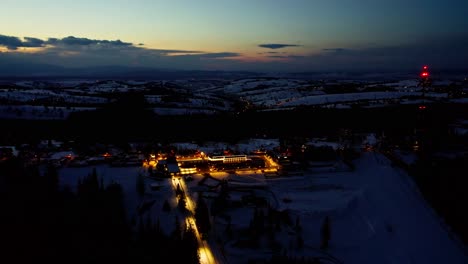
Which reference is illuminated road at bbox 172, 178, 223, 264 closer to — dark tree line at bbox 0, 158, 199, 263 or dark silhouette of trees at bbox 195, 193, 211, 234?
dark silhouette of trees at bbox 195, 193, 211, 234

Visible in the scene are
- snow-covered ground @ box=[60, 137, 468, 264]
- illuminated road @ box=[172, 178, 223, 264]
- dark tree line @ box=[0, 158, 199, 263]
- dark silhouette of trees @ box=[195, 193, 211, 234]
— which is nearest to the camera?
dark tree line @ box=[0, 158, 199, 263]

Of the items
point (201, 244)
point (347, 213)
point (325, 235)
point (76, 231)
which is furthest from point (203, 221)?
point (347, 213)

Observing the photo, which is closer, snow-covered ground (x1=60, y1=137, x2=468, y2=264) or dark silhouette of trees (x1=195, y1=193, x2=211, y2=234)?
snow-covered ground (x1=60, y1=137, x2=468, y2=264)

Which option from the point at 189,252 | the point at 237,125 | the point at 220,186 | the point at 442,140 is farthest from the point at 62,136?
the point at 442,140

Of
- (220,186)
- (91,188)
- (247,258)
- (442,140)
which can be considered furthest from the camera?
(442,140)

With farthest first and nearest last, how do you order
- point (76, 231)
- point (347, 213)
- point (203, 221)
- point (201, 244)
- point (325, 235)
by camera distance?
point (347, 213), point (203, 221), point (325, 235), point (201, 244), point (76, 231)

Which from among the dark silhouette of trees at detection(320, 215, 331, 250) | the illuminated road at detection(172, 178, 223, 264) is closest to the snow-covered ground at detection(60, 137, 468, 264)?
the dark silhouette of trees at detection(320, 215, 331, 250)

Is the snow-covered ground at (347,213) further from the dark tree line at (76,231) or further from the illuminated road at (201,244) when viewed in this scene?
the dark tree line at (76,231)

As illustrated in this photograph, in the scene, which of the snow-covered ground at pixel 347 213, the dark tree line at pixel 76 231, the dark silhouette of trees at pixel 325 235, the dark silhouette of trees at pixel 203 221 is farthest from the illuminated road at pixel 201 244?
the dark silhouette of trees at pixel 325 235

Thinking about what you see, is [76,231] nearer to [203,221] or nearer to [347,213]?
[203,221]

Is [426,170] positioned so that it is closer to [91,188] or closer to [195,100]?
[91,188]

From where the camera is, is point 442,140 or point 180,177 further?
point 442,140
